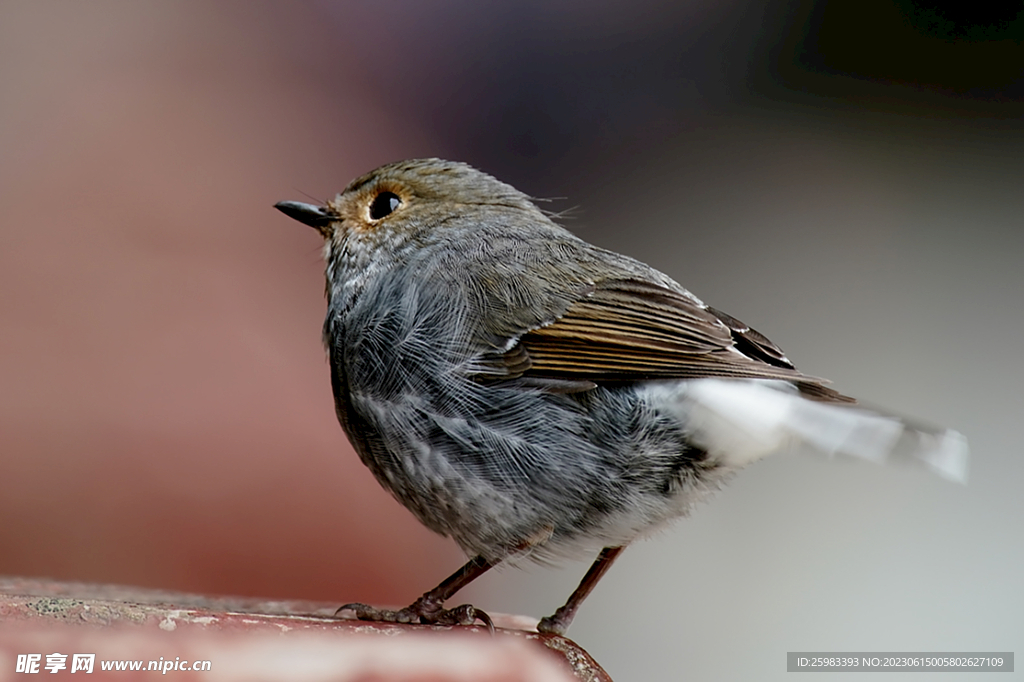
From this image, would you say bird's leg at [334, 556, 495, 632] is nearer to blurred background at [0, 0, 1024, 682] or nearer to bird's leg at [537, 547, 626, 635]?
bird's leg at [537, 547, 626, 635]

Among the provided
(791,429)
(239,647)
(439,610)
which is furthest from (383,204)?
(239,647)

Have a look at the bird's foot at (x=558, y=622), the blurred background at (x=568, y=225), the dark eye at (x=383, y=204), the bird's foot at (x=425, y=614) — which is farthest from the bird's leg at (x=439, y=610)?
the dark eye at (x=383, y=204)

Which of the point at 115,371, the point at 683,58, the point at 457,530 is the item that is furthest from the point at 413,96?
the point at 457,530

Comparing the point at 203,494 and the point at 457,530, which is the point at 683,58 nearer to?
the point at 203,494

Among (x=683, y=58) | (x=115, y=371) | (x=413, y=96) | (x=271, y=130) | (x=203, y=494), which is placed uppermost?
(x=683, y=58)

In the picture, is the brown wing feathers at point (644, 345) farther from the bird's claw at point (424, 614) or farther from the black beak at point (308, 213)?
the black beak at point (308, 213)

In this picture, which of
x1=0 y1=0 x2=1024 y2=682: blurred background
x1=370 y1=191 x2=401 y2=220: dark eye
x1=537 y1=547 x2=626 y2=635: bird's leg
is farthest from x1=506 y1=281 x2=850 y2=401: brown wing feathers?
x1=0 y1=0 x2=1024 y2=682: blurred background
